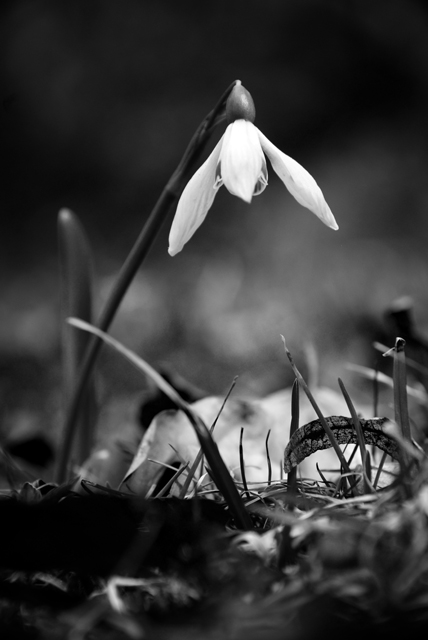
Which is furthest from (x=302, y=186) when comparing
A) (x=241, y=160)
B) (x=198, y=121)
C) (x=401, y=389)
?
(x=198, y=121)

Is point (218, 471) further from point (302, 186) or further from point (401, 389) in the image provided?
point (302, 186)

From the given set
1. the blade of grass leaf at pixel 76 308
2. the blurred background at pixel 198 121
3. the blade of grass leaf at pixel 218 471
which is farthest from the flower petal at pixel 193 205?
the blurred background at pixel 198 121

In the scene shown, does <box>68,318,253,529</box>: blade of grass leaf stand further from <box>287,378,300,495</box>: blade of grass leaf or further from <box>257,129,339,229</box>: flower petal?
<box>257,129,339,229</box>: flower petal

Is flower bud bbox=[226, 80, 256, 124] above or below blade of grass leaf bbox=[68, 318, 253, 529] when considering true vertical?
above

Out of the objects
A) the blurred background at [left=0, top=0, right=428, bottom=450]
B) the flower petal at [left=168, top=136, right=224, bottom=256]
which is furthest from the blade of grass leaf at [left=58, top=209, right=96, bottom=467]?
the blurred background at [left=0, top=0, right=428, bottom=450]

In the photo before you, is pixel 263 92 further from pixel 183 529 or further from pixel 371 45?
pixel 183 529
